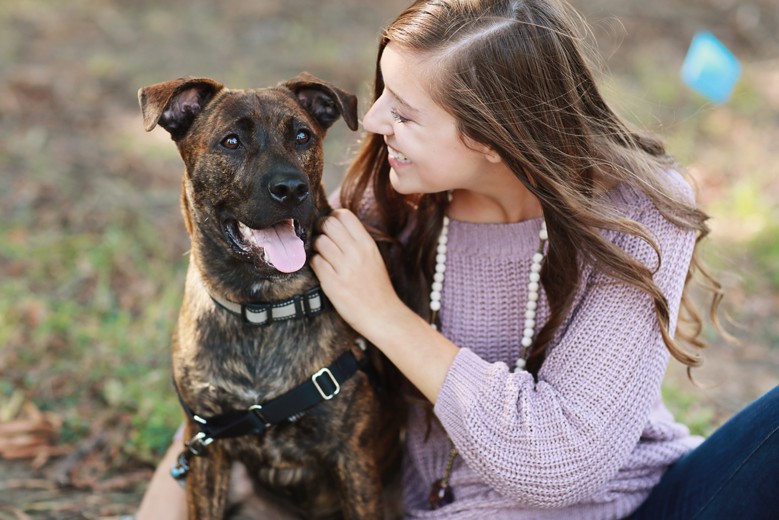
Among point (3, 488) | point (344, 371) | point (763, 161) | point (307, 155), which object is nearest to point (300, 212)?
point (307, 155)

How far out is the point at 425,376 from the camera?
260 centimetres

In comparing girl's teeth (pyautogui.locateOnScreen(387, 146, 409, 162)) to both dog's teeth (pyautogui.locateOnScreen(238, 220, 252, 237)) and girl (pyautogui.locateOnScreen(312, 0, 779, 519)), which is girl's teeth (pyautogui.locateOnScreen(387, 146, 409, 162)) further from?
dog's teeth (pyautogui.locateOnScreen(238, 220, 252, 237))

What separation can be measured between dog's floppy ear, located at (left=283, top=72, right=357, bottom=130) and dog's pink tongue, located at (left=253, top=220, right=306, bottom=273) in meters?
0.49

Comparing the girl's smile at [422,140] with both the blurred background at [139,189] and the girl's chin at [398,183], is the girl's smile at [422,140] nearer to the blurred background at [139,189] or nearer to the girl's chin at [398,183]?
the girl's chin at [398,183]

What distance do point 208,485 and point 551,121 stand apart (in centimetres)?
171

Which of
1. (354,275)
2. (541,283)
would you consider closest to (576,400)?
(541,283)

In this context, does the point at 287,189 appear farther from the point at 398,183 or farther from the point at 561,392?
the point at 561,392

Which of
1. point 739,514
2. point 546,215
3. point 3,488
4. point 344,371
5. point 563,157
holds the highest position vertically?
point 563,157

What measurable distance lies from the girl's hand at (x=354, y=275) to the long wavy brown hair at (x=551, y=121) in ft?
1.68

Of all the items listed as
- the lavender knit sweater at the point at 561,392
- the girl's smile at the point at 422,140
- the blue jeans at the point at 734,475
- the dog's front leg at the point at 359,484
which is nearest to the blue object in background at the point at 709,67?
the lavender knit sweater at the point at 561,392

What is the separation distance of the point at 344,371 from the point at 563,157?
100 cm

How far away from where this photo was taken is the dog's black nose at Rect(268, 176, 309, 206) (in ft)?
8.39

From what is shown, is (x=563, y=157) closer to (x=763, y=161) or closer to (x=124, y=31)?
(x=763, y=161)

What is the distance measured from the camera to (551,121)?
2578 mm
